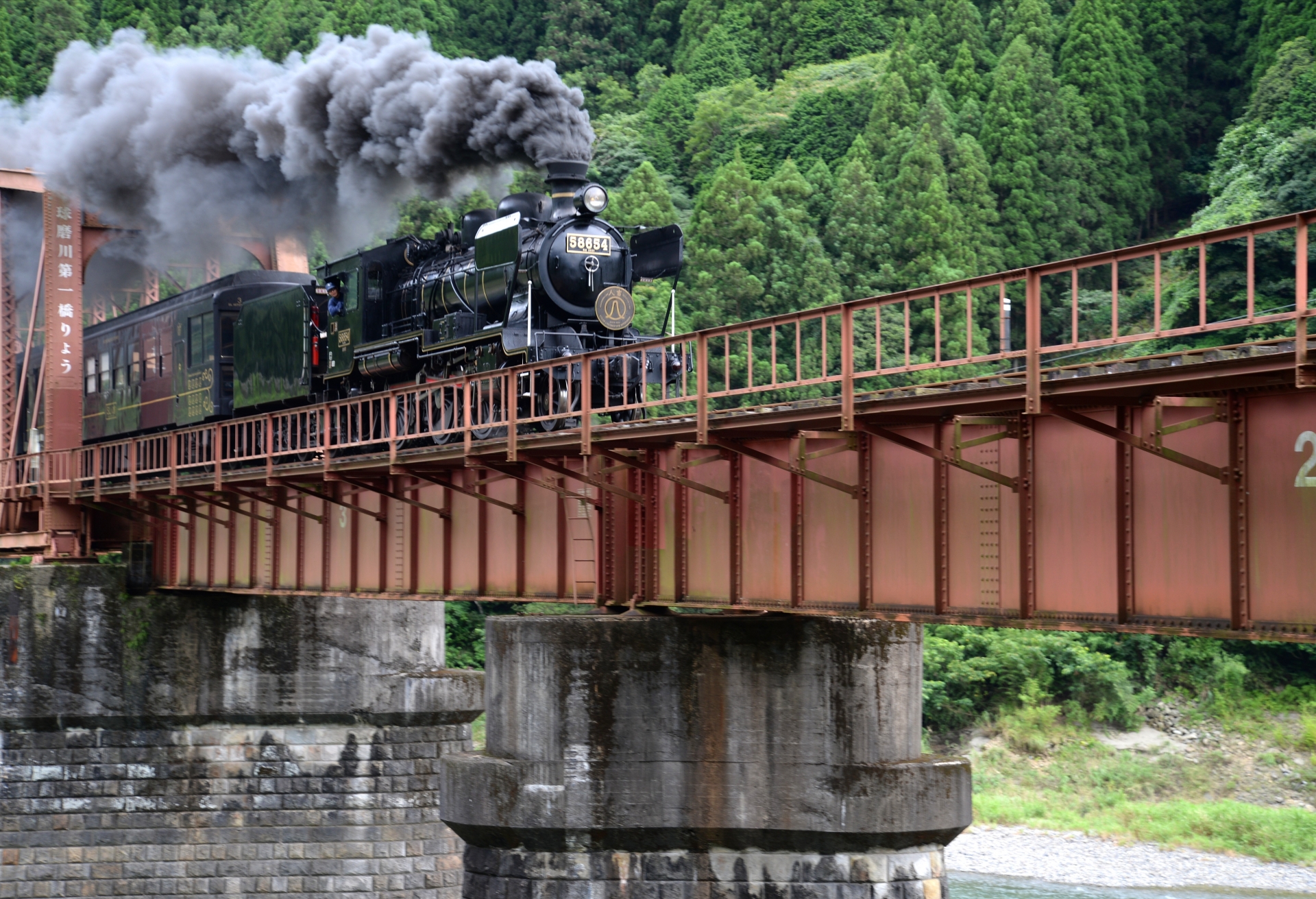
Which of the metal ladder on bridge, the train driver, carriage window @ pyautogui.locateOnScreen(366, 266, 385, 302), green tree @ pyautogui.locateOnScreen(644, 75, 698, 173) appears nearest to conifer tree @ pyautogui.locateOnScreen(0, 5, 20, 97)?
green tree @ pyautogui.locateOnScreen(644, 75, 698, 173)

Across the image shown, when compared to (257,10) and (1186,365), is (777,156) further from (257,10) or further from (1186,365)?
(1186,365)

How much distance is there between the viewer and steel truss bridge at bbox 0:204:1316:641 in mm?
9820

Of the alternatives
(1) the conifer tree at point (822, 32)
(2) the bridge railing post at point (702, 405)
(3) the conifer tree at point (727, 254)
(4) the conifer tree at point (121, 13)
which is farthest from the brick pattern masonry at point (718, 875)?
(1) the conifer tree at point (822, 32)

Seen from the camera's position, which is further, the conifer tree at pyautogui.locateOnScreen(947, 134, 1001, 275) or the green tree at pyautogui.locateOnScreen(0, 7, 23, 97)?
the green tree at pyautogui.locateOnScreen(0, 7, 23, 97)

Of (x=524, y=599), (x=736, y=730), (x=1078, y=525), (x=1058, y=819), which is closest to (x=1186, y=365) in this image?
(x=1078, y=525)

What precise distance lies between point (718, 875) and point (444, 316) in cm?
1023

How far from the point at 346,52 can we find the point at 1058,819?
2542 cm

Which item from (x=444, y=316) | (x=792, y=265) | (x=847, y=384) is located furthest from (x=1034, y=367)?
(x=792, y=265)

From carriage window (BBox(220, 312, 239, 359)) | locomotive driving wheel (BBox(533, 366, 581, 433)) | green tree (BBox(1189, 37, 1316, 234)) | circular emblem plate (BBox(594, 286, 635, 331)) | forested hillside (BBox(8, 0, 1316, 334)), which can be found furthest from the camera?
forested hillside (BBox(8, 0, 1316, 334))

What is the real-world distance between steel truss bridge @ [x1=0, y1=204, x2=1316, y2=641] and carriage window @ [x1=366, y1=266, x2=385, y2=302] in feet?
9.01

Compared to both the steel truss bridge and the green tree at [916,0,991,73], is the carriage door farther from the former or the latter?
the green tree at [916,0,991,73]

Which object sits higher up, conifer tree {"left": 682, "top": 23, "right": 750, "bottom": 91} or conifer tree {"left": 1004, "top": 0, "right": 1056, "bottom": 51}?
conifer tree {"left": 682, "top": 23, "right": 750, "bottom": 91}

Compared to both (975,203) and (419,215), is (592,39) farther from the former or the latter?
(975,203)

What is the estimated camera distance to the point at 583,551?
16.7m
